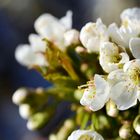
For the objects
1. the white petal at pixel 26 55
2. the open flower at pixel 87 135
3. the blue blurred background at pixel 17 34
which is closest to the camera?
the open flower at pixel 87 135

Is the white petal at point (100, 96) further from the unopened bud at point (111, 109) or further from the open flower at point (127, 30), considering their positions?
the open flower at point (127, 30)

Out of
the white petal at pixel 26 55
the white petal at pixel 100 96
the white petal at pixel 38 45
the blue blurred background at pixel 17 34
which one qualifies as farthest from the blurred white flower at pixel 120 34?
the blue blurred background at pixel 17 34

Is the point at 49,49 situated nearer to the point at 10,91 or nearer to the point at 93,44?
the point at 93,44

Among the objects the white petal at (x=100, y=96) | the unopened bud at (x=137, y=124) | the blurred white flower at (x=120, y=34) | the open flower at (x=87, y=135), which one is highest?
the blurred white flower at (x=120, y=34)

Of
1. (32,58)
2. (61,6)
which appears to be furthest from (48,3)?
(32,58)

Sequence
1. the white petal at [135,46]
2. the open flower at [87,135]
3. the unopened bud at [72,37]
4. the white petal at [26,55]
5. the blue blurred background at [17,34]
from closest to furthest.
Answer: the white petal at [135,46] < the open flower at [87,135] < the unopened bud at [72,37] < the white petal at [26,55] < the blue blurred background at [17,34]

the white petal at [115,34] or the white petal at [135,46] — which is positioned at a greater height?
the white petal at [115,34]

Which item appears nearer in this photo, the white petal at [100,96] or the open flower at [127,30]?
the white petal at [100,96]

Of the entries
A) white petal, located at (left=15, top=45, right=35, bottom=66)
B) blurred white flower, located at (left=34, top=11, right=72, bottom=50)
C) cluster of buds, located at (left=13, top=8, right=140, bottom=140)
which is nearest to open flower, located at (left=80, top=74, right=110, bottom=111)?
cluster of buds, located at (left=13, top=8, right=140, bottom=140)
